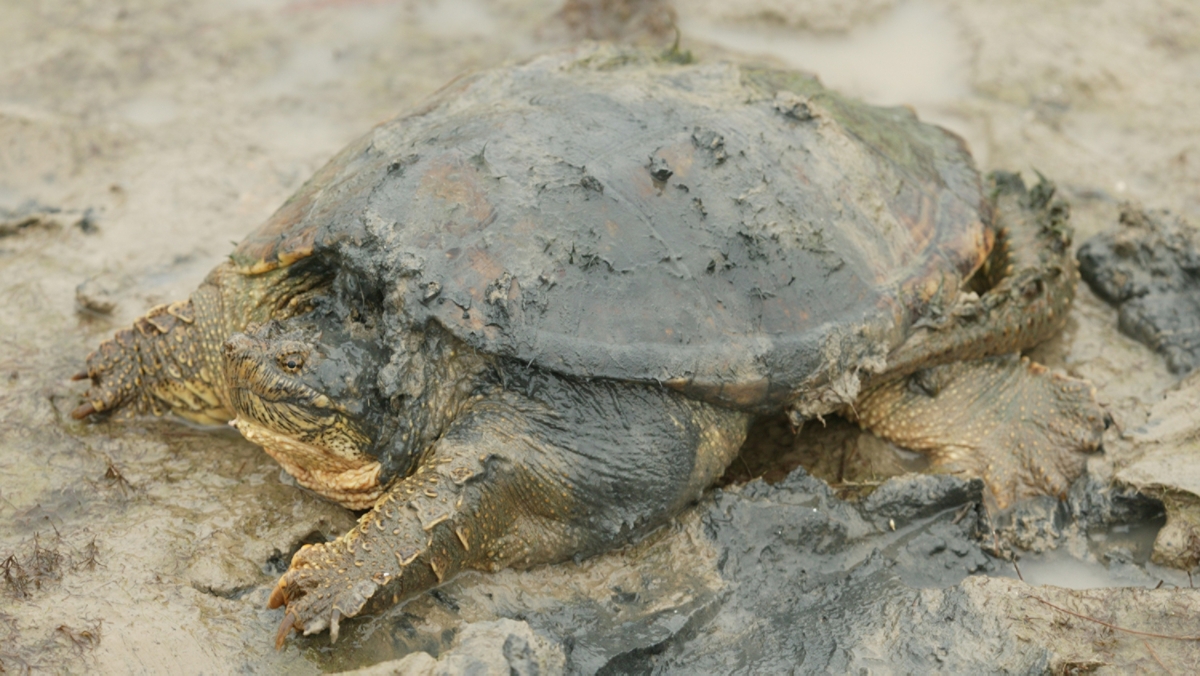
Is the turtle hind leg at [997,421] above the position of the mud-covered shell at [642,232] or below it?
below

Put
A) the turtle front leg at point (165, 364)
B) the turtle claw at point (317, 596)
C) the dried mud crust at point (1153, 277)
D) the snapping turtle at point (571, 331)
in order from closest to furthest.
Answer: the turtle claw at point (317, 596), the snapping turtle at point (571, 331), the turtle front leg at point (165, 364), the dried mud crust at point (1153, 277)

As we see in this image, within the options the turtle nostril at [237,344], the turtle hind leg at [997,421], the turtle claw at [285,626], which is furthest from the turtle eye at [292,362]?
the turtle hind leg at [997,421]

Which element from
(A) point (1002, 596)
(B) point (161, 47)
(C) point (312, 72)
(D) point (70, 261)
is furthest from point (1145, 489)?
(B) point (161, 47)

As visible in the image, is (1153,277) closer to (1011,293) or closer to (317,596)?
(1011,293)

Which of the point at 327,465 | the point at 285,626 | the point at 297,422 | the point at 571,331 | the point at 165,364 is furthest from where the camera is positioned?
the point at 165,364

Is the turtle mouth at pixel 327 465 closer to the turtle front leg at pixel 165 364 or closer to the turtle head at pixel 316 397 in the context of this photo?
the turtle head at pixel 316 397

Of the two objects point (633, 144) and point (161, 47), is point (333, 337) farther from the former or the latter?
point (161, 47)

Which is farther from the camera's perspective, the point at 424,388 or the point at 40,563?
the point at 424,388

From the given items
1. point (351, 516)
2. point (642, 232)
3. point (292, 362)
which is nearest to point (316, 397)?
point (292, 362)

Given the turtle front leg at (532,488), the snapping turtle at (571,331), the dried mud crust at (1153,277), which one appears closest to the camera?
the turtle front leg at (532,488)
